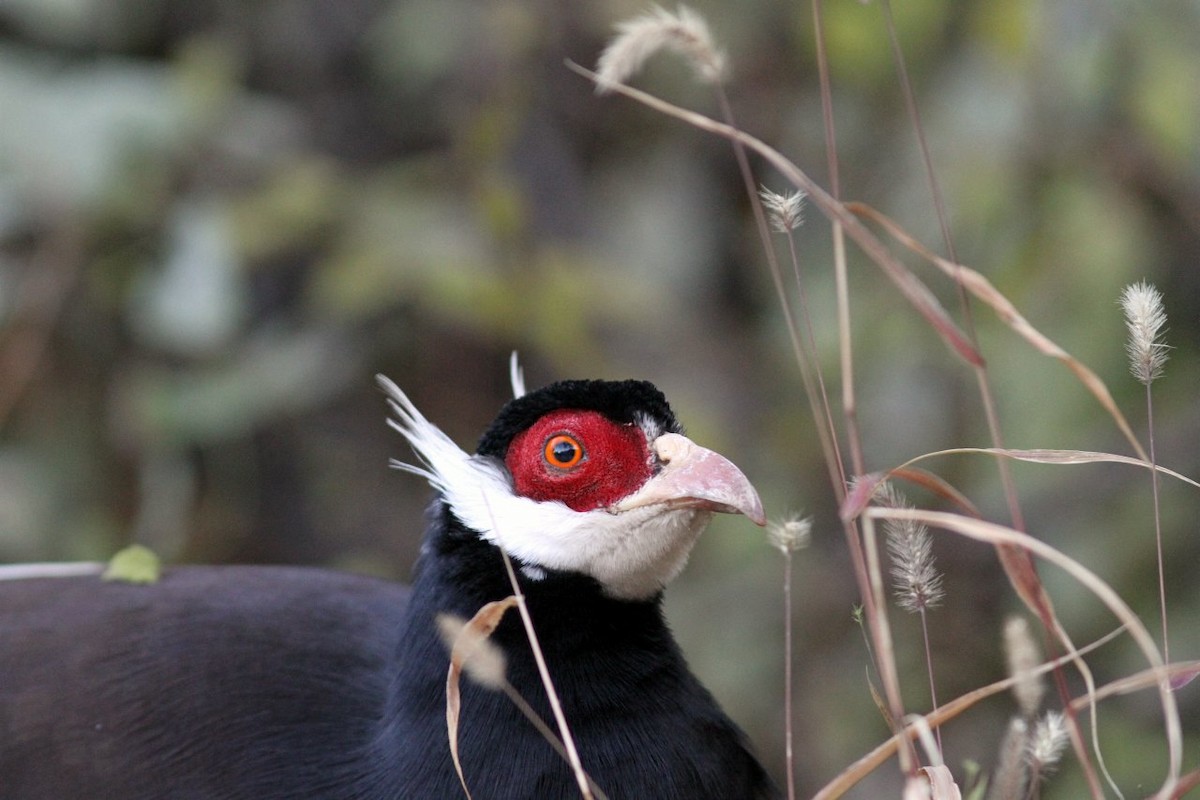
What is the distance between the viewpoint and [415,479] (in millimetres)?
5328

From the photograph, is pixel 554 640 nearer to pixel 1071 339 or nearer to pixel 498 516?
pixel 498 516

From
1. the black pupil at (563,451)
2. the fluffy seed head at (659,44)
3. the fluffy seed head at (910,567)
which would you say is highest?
the fluffy seed head at (659,44)

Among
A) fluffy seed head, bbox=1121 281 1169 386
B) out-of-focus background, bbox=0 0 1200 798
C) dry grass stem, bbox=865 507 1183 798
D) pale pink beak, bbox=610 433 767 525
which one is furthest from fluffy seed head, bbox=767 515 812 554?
out-of-focus background, bbox=0 0 1200 798

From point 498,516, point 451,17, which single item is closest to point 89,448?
point 451,17

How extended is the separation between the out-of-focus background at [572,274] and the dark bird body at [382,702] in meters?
1.63

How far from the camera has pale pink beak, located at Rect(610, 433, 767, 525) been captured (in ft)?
6.90

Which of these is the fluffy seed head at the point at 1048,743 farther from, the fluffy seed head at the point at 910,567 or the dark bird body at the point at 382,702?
the dark bird body at the point at 382,702

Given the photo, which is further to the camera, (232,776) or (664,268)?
(664,268)

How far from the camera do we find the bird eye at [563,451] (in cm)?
225

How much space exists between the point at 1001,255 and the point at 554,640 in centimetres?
198

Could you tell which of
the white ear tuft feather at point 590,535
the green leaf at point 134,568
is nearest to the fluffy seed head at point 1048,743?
the white ear tuft feather at point 590,535

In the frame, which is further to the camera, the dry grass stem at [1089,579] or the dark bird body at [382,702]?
the dark bird body at [382,702]

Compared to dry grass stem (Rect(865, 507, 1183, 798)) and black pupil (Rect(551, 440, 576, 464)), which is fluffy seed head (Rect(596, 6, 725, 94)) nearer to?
black pupil (Rect(551, 440, 576, 464))

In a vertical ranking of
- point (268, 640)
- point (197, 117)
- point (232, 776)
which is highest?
point (197, 117)
